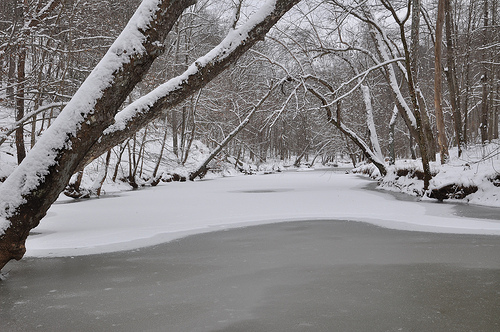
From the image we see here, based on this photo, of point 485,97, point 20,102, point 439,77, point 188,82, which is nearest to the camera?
point 188,82

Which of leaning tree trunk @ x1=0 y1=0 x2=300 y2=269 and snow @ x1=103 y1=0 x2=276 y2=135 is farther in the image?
snow @ x1=103 y1=0 x2=276 y2=135

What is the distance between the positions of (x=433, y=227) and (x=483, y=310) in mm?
3404

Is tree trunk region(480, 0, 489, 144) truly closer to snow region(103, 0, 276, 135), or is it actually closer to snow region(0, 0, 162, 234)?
snow region(103, 0, 276, 135)

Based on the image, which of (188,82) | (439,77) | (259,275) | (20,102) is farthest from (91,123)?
(439,77)

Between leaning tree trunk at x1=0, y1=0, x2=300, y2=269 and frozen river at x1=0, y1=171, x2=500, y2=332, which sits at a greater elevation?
leaning tree trunk at x1=0, y1=0, x2=300, y2=269

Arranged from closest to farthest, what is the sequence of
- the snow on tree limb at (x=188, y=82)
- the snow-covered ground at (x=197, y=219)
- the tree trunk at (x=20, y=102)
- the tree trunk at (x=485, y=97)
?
the snow on tree limb at (x=188, y=82) < the snow-covered ground at (x=197, y=219) < the tree trunk at (x=20, y=102) < the tree trunk at (x=485, y=97)

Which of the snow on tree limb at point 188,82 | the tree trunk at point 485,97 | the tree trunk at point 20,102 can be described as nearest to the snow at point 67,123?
the snow on tree limb at point 188,82

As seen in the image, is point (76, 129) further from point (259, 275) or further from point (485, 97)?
point (485, 97)

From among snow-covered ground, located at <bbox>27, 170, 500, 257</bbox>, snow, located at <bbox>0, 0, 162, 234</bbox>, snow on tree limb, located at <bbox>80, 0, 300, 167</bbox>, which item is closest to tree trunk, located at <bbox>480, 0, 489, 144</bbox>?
snow-covered ground, located at <bbox>27, 170, 500, 257</bbox>

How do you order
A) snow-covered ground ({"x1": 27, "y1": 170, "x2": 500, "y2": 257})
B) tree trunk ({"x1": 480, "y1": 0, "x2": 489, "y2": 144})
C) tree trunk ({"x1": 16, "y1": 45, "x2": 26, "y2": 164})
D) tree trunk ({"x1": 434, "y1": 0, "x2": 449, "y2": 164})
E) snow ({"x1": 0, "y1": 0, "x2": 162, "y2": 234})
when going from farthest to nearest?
tree trunk ({"x1": 480, "y1": 0, "x2": 489, "y2": 144}) → tree trunk ({"x1": 434, "y1": 0, "x2": 449, "y2": 164}) → tree trunk ({"x1": 16, "y1": 45, "x2": 26, "y2": 164}) → snow-covered ground ({"x1": 27, "y1": 170, "x2": 500, "y2": 257}) → snow ({"x1": 0, "y1": 0, "x2": 162, "y2": 234})

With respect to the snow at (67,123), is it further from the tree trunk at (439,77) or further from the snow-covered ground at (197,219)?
the tree trunk at (439,77)

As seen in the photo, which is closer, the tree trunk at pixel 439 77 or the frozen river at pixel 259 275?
the frozen river at pixel 259 275

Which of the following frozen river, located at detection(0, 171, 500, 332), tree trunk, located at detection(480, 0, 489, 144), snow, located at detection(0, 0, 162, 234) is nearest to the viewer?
frozen river, located at detection(0, 171, 500, 332)

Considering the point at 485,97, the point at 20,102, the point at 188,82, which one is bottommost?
the point at 188,82
